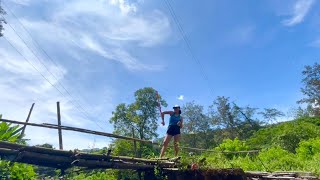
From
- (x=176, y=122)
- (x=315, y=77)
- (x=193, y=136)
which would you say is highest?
(x=315, y=77)

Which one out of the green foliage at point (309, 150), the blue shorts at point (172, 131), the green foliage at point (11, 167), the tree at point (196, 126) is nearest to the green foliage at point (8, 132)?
the green foliage at point (11, 167)

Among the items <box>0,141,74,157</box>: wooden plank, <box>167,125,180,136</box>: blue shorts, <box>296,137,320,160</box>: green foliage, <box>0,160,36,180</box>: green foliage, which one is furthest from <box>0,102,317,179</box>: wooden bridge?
<box>296,137,320,160</box>: green foliage

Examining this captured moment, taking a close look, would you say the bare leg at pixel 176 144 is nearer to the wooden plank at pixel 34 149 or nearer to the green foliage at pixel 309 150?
the wooden plank at pixel 34 149

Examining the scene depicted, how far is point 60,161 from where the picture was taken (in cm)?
637

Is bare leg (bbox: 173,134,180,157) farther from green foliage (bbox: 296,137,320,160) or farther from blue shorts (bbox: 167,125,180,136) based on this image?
green foliage (bbox: 296,137,320,160)

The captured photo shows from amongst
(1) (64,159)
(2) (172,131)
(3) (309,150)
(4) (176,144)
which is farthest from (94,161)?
(3) (309,150)

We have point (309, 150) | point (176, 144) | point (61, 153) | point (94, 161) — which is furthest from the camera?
point (309, 150)

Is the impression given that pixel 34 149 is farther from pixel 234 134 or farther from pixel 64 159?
pixel 234 134

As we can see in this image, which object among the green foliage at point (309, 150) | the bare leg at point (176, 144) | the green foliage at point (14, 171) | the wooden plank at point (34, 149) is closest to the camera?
the wooden plank at point (34, 149)

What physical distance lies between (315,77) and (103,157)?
40.6 m

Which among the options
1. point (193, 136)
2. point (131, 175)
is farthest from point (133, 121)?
point (131, 175)

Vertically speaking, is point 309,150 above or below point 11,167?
above

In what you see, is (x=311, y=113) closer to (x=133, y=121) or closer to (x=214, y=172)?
(x=133, y=121)

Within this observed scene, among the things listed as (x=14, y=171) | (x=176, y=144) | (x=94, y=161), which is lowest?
(x=14, y=171)
